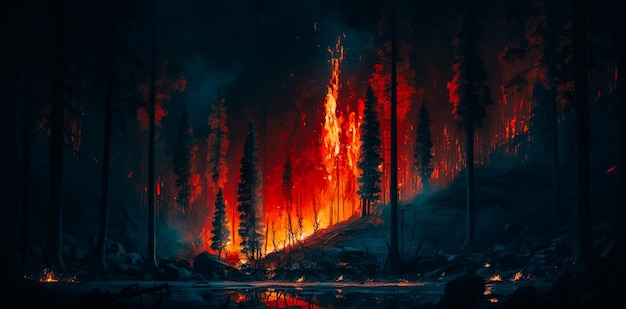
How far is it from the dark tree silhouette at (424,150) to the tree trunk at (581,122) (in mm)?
37440

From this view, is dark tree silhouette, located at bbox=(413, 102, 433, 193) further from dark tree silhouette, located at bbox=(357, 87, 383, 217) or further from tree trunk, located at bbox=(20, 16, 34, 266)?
tree trunk, located at bbox=(20, 16, 34, 266)

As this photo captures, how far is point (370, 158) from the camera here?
53.6m

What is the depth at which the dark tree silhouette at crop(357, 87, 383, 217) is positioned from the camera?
52.9m

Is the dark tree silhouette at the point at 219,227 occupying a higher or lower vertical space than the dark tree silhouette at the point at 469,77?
lower

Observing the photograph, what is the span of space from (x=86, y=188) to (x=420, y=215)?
32.2 m

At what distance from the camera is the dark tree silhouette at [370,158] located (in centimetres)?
5291

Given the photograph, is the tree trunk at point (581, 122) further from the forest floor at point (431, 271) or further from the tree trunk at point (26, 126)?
the tree trunk at point (26, 126)

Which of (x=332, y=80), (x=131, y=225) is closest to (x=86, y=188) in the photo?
(x=131, y=225)

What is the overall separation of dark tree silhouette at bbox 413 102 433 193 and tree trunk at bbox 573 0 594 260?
1474 inches

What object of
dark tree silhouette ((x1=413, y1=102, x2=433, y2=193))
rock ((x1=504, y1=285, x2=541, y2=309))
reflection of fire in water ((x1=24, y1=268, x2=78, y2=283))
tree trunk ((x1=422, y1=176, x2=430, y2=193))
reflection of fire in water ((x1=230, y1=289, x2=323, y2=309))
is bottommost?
reflection of fire in water ((x1=230, y1=289, x2=323, y2=309))

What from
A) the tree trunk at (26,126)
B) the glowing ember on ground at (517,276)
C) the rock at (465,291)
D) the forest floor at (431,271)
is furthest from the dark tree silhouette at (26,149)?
the glowing ember on ground at (517,276)

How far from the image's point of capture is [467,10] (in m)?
34.2

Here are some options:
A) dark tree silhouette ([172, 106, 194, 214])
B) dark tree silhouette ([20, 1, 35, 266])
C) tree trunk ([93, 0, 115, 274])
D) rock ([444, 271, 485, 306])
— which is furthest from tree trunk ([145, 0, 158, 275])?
dark tree silhouette ([172, 106, 194, 214])

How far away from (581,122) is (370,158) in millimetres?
33189
